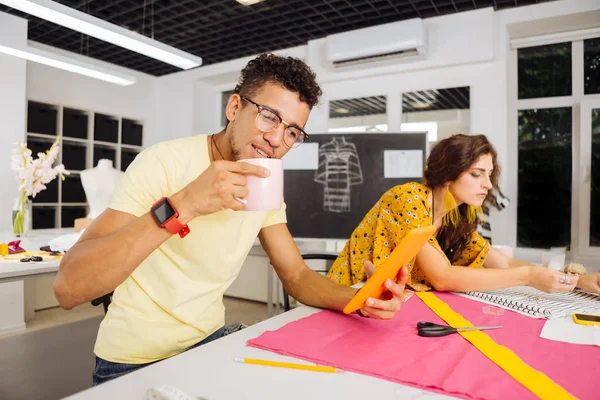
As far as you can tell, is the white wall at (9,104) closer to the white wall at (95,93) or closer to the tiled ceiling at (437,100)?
the white wall at (95,93)

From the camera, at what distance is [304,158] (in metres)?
4.11

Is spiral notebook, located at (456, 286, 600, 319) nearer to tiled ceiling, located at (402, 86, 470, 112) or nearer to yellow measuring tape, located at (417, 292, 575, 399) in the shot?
yellow measuring tape, located at (417, 292, 575, 399)

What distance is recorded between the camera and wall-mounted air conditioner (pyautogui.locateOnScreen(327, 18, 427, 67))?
3.85 m

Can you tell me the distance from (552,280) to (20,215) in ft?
10.0

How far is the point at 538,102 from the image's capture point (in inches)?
162

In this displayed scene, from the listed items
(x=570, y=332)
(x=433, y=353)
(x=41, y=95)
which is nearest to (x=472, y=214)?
(x=570, y=332)

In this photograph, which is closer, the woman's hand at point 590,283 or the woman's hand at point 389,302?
the woman's hand at point 389,302

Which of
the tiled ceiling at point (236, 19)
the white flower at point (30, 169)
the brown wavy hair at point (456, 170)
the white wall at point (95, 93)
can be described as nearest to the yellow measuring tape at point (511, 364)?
the brown wavy hair at point (456, 170)

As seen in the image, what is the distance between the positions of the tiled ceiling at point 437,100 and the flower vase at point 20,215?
3442 mm

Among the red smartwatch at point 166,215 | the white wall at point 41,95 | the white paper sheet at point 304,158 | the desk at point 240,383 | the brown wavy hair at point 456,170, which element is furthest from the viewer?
the white wall at point 41,95

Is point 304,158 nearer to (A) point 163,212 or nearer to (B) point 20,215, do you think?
(B) point 20,215

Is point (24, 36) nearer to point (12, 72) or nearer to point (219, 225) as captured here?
point (12, 72)

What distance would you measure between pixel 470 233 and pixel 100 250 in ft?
4.72

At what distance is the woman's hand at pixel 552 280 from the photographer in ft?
4.26
